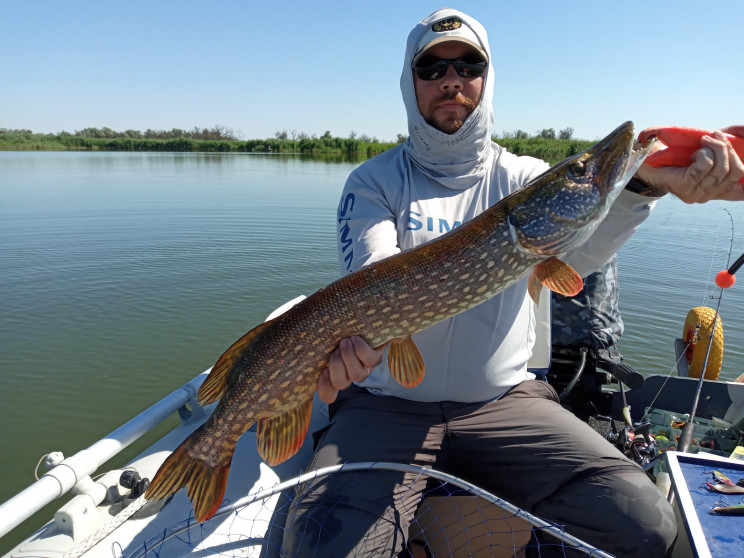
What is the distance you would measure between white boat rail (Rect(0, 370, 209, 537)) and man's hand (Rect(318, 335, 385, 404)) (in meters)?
1.31

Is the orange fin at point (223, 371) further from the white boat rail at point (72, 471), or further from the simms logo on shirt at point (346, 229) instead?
the white boat rail at point (72, 471)

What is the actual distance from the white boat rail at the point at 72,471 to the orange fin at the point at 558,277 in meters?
2.24

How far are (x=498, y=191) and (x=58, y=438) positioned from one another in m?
4.47

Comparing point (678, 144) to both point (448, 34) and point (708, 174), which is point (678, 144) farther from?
point (448, 34)

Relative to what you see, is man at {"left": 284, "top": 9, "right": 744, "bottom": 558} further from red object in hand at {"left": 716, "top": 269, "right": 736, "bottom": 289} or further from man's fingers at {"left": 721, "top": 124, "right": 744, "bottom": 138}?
red object in hand at {"left": 716, "top": 269, "right": 736, "bottom": 289}

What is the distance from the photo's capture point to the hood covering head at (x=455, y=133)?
2582mm

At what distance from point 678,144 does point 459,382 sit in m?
1.41

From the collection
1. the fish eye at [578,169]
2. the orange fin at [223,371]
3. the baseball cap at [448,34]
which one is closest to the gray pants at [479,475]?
the orange fin at [223,371]

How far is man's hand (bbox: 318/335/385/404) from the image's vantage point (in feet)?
6.10

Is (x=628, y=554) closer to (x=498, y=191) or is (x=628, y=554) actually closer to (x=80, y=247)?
(x=498, y=191)

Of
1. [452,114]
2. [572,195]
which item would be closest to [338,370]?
[572,195]

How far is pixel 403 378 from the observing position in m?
2.01

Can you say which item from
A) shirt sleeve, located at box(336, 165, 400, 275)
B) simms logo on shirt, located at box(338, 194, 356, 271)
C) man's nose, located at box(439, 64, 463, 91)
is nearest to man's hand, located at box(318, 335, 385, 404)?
shirt sleeve, located at box(336, 165, 400, 275)

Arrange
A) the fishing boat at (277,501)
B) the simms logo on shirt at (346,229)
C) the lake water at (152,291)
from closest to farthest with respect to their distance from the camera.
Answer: the fishing boat at (277,501)
the simms logo on shirt at (346,229)
the lake water at (152,291)
